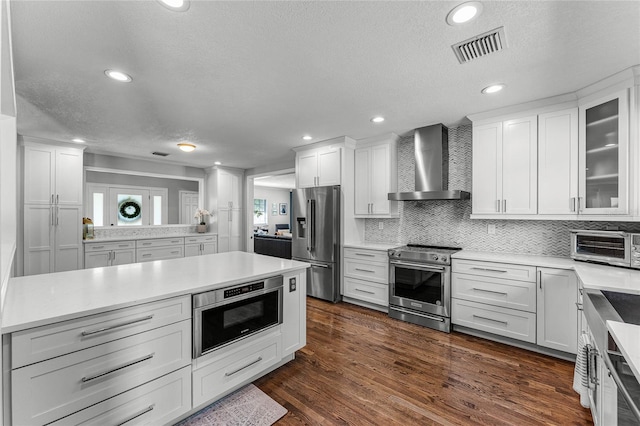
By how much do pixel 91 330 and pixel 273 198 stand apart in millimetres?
10432

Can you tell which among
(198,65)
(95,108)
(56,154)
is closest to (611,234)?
(198,65)

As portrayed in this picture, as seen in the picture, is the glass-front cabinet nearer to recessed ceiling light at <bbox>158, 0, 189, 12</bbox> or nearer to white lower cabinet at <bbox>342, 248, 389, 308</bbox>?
white lower cabinet at <bbox>342, 248, 389, 308</bbox>

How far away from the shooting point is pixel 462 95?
258 cm

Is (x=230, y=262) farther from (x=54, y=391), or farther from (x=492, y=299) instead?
(x=492, y=299)

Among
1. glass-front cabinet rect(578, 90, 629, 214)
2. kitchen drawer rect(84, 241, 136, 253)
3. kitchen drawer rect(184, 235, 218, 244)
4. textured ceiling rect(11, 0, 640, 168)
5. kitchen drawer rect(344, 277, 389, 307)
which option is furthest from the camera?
kitchen drawer rect(184, 235, 218, 244)

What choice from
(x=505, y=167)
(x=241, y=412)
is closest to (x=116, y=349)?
(x=241, y=412)

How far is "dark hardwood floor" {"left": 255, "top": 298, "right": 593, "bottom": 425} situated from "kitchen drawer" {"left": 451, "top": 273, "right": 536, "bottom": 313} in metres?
0.44

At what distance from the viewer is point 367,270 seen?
382cm

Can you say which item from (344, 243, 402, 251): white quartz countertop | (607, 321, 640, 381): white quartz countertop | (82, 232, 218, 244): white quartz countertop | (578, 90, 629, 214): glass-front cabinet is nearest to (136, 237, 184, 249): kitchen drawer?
(82, 232, 218, 244): white quartz countertop

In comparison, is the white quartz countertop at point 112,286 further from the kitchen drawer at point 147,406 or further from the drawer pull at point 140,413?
the drawer pull at point 140,413

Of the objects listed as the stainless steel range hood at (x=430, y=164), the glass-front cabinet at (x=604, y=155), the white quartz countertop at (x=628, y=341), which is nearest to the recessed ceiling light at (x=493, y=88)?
the glass-front cabinet at (x=604, y=155)

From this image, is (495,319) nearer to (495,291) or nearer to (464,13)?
(495,291)

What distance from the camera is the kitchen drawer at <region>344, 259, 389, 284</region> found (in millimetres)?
3654

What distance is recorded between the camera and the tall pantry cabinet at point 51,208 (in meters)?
3.99
